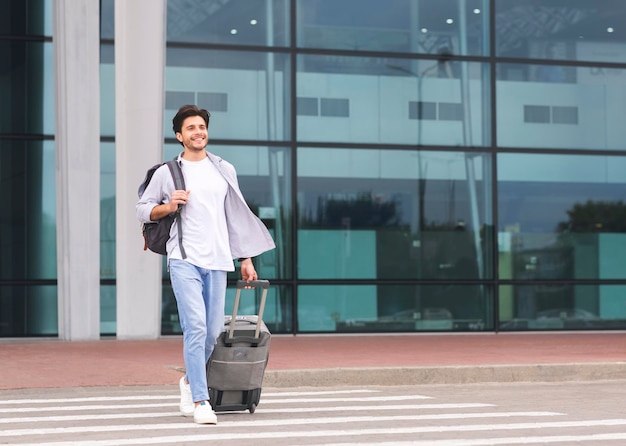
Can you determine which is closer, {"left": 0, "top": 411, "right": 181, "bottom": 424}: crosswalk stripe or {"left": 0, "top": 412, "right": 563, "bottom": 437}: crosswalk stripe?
{"left": 0, "top": 412, "right": 563, "bottom": 437}: crosswalk stripe

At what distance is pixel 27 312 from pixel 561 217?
358 inches

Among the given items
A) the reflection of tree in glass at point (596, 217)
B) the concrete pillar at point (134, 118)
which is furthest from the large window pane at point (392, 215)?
the concrete pillar at point (134, 118)

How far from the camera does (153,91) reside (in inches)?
707

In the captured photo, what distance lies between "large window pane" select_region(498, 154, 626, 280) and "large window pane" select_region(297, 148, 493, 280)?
44cm

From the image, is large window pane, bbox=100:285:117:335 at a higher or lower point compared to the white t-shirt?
lower

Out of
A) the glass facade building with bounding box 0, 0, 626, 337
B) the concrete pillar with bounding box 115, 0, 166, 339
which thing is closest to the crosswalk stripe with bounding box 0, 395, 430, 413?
the concrete pillar with bounding box 115, 0, 166, 339

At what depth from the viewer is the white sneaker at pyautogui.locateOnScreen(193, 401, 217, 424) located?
7734 millimetres

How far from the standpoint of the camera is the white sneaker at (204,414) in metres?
7.73

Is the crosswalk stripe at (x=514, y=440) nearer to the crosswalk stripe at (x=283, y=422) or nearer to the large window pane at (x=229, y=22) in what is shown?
the crosswalk stripe at (x=283, y=422)

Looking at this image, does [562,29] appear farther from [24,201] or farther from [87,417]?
[87,417]

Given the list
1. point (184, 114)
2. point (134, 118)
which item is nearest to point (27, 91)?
point (134, 118)

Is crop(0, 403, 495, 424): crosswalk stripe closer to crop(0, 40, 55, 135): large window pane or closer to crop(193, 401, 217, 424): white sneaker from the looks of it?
crop(193, 401, 217, 424): white sneaker

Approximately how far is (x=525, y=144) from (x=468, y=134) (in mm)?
1052

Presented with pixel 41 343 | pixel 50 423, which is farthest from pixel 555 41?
pixel 50 423
